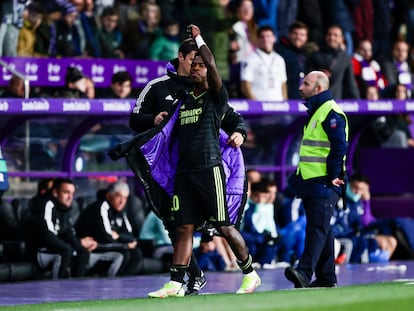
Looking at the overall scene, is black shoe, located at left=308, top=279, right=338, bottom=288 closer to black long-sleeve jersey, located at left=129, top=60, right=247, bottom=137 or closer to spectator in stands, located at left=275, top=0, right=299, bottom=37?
black long-sleeve jersey, located at left=129, top=60, right=247, bottom=137

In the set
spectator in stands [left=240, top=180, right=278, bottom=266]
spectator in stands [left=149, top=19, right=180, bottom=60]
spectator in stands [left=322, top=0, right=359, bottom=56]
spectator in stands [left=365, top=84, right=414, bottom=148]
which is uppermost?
spectator in stands [left=322, top=0, right=359, bottom=56]

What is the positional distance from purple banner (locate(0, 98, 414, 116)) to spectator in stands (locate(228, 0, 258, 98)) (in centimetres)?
190

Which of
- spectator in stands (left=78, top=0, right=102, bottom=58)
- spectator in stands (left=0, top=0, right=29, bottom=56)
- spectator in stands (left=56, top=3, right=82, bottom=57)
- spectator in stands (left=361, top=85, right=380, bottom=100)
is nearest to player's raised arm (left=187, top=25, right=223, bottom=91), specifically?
spectator in stands (left=0, top=0, right=29, bottom=56)

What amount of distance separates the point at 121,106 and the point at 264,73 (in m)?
3.05

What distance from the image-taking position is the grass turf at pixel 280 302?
33.7 ft

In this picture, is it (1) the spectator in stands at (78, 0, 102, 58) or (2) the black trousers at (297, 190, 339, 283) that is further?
(1) the spectator in stands at (78, 0, 102, 58)

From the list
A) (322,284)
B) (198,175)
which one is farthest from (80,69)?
Result: (198,175)

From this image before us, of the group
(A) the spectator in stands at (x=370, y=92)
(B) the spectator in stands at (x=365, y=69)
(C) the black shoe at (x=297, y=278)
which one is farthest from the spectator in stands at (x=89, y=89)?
(C) the black shoe at (x=297, y=278)

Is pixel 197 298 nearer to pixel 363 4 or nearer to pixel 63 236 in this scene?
pixel 63 236

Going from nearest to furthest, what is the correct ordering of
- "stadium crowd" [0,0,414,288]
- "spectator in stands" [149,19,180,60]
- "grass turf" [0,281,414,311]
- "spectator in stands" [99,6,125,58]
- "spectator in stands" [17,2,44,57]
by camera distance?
1. "grass turf" [0,281,414,311]
2. "stadium crowd" [0,0,414,288]
3. "spectator in stands" [17,2,44,57]
4. "spectator in stands" [99,6,125,58]
5. "spectator in stands" [149,19,180,60]

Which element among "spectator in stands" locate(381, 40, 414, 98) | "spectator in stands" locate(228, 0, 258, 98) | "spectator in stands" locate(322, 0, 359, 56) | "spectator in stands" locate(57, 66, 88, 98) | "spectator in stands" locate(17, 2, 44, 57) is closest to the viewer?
"spectator in stands" locate(57, 66, 88, 98)

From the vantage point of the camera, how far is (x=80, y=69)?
739 inches

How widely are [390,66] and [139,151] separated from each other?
10.5 meters

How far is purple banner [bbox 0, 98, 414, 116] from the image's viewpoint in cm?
1595
